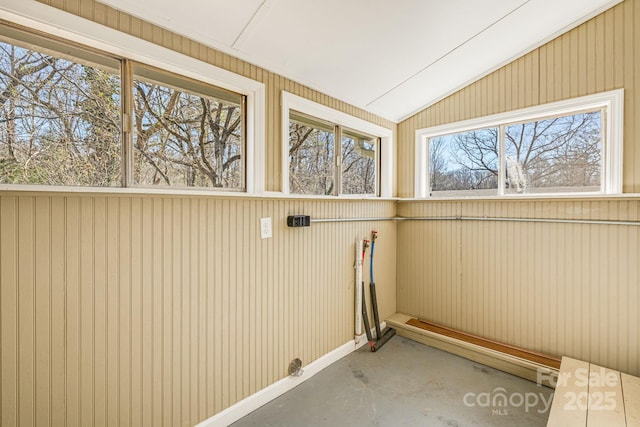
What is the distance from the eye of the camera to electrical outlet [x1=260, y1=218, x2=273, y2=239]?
2061mm

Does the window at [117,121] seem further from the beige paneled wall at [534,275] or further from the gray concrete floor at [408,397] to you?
the beige paneled wall at [534,275]

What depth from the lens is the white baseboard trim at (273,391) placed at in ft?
6.09

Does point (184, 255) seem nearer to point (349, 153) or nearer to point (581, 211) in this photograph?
point (349, 153)

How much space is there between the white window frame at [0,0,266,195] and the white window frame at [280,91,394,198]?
0.66 feet

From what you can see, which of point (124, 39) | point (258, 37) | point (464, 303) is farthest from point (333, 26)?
point (464, 303)

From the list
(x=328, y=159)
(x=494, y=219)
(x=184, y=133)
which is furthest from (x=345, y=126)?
(x=494, y=219)

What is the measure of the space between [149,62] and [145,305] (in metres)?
1.31

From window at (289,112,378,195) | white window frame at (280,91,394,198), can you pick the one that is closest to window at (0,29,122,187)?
white window frame at (280,91,394,198)

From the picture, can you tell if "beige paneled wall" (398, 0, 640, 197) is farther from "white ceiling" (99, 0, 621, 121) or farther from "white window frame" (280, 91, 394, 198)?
"white window frame" (280, 91, 394, 198)

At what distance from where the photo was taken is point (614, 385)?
1951 millimetres

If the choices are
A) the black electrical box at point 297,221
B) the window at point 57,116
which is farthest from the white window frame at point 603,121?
the window at point 57,116

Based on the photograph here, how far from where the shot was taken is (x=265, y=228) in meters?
2.08

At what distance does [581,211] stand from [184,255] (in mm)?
2950

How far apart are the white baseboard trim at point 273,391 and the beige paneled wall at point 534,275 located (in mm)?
1087
